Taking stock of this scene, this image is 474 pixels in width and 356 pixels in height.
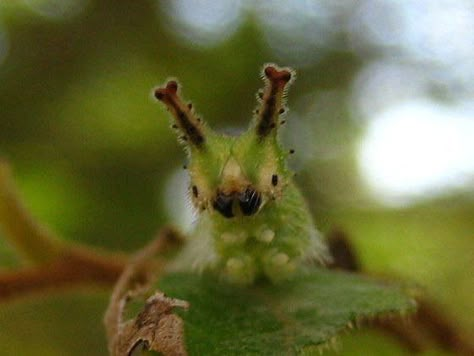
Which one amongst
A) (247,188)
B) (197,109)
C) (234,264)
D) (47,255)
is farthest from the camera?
(197,109)

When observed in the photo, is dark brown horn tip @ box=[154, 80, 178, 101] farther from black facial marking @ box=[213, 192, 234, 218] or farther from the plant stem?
the plant stem

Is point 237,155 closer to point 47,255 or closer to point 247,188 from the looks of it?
point 247,188

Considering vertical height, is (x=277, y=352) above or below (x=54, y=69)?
below

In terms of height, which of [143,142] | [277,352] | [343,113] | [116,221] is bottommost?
[277,352]

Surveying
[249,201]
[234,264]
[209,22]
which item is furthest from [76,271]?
[209,22]

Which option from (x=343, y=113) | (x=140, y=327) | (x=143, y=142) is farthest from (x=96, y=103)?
(x=140, y=327)

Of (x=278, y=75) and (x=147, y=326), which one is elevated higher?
(x=278, y=75)

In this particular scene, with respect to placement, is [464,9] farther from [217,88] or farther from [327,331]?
[327,331]
